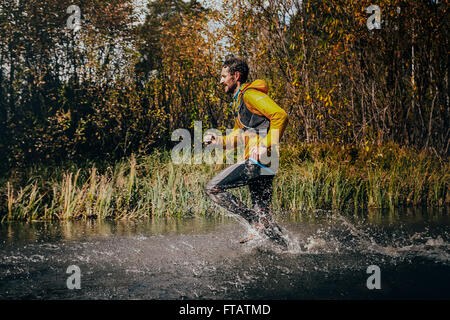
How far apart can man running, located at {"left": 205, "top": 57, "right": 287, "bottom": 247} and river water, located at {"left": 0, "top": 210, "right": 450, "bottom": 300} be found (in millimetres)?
384

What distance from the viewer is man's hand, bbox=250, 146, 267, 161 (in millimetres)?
5035

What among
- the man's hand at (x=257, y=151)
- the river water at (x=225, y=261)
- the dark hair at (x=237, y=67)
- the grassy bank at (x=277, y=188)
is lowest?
the river water at (x=225, y=261)

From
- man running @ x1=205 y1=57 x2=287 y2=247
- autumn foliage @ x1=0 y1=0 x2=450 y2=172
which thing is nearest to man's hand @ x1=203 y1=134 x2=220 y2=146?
man running @ x1=205 y1=57 x2=287 y2=247

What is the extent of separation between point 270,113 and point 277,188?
17.2ft

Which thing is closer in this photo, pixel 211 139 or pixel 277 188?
pixel 211 139

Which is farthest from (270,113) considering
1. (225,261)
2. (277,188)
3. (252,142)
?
Result: (277,188)

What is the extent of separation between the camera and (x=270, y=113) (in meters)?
4.95

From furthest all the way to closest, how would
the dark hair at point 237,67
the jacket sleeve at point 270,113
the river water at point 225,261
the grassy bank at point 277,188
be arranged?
the grassy bank at point 277,188 → the dark hair at point 237,67 → the jacket sleeve at point 270,113 → the river water at point 225,261

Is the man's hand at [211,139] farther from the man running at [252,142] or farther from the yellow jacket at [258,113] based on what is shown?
the yellow jacket at [258,113]

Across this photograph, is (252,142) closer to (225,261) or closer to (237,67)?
(237,67)

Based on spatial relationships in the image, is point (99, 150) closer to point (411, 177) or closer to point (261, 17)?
point (261, 17)

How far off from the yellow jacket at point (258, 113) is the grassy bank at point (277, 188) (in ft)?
13.4

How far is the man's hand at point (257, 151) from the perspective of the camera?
16.5 ft

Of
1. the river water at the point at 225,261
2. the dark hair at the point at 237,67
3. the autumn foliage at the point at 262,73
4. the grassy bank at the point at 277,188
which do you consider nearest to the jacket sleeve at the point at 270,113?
the dark hair at the point at 237,67
